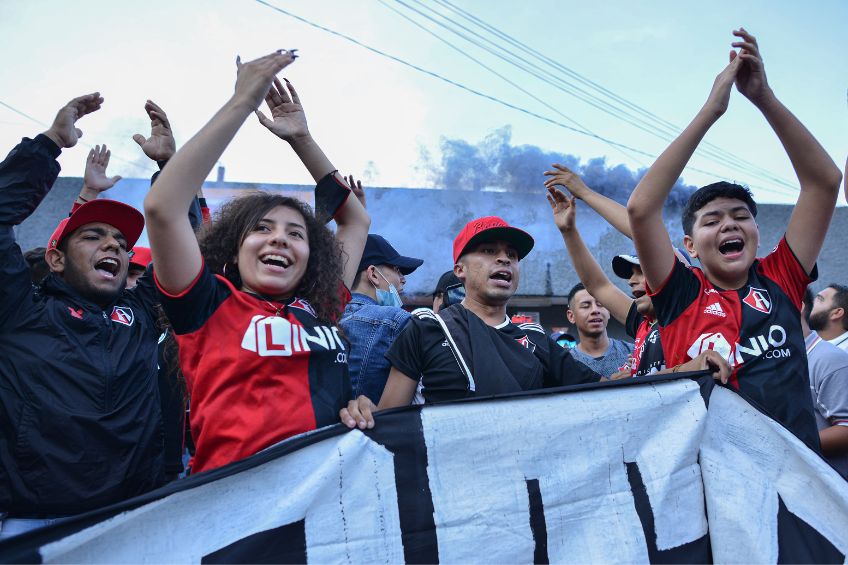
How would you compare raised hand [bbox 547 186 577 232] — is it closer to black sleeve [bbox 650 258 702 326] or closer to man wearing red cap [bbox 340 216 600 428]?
man wearing red cap [bbox 340 216 600 428]

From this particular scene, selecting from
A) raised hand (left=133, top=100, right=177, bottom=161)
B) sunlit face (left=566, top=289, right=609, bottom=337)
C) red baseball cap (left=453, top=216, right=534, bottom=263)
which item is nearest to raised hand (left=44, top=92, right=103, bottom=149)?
raised hand (left=133, top=100, right=177, bottom=161)

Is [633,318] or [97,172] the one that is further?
[633,318]

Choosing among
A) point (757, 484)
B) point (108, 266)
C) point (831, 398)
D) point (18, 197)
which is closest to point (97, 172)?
point (108, 266)

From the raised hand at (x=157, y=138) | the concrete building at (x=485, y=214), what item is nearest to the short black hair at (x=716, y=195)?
the raised hand at (x=157, y=138)

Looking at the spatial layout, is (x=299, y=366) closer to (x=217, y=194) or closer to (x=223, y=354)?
(x=223, y=354)

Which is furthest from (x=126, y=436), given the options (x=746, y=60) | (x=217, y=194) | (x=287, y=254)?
(x=217, y=194)

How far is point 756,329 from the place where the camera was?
264cm

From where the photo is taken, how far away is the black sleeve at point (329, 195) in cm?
296

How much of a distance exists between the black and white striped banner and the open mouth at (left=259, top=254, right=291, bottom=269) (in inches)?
26.7

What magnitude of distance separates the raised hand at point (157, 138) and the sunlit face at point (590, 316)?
3.38 meters

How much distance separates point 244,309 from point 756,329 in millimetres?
1976

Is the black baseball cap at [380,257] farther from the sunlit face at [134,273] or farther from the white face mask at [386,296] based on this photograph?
the sunlit face at [134,273]

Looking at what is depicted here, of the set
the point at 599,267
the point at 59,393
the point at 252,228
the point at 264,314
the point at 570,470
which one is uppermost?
the point at 599,267

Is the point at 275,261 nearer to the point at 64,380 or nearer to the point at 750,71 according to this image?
the point at 64,380
